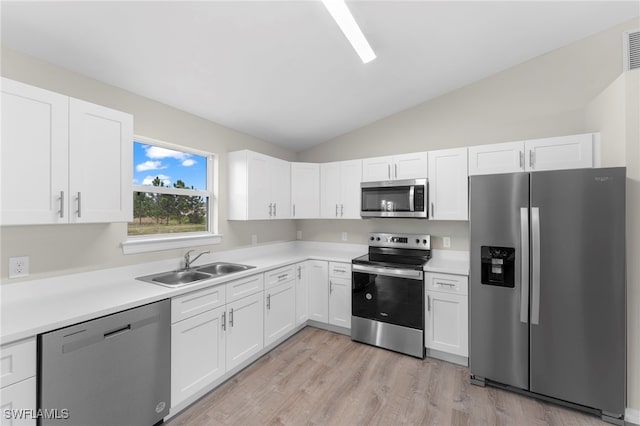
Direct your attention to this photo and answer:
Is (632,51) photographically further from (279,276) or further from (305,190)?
(279,276)

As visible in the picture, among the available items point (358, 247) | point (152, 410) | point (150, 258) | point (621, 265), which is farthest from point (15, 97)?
point (621, 265)

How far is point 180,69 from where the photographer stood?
216 cm

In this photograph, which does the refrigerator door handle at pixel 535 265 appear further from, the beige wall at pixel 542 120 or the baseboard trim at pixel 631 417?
the baseboard trim at pixel 631 417

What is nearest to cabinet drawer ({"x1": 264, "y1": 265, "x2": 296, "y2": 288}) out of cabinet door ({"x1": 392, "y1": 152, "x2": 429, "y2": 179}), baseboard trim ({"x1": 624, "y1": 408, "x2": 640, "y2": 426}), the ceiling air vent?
cabinet door ({"x1": 392, "y1": 152, "x2": 429, "y2": 179})

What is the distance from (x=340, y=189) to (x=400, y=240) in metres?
1.00

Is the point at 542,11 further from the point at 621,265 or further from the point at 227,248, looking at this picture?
the point at 227,248

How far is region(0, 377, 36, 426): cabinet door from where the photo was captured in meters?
1.26

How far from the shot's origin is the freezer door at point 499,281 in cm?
223

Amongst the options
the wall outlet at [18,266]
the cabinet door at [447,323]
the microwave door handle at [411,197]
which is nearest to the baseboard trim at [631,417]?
the cabinet door at [447,323]

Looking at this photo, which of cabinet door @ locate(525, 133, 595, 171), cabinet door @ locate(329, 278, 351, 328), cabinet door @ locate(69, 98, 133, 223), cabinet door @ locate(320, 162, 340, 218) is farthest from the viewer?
cabinet door @ locate(320, 162, 340, 218)

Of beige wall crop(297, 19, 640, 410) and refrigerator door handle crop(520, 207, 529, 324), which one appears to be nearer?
beige wall crop(297, 19, 640, 410)

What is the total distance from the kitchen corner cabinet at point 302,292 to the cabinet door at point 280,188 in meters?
0.73

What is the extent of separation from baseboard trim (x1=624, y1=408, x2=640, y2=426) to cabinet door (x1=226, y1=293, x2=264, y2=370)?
2.83 metres

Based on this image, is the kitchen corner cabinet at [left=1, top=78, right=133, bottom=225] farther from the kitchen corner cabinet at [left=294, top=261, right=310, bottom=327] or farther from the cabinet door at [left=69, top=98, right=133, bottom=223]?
the kitchen corner cabinet at [left=294, top=261, right=310, bottom=327]
